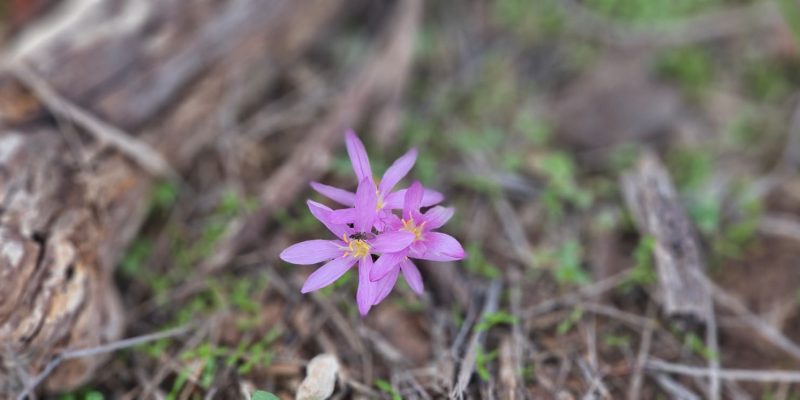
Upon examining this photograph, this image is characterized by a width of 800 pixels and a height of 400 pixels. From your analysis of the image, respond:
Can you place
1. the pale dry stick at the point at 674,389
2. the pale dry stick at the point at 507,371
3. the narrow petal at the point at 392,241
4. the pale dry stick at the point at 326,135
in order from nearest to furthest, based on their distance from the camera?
the narrow petal at the point at 392,241 < the pale dry stick at the point at 507,371 < the pale dry stick at the point at 674,389 < the pale dry stick at the point at 326,135

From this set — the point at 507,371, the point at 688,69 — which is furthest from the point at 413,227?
the point at 688,69

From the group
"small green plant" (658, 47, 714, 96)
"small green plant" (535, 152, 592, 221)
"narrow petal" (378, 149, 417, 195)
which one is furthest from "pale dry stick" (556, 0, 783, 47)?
"narrow petal" (378, 149, 417, 195)

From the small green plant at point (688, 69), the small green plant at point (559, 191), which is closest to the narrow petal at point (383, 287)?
the small green plant at point (559, 191)

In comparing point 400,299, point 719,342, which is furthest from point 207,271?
point 719,342

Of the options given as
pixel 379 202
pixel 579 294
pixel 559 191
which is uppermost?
pixel 379 202

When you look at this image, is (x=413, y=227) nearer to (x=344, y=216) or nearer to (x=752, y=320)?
(x=344, y=216)

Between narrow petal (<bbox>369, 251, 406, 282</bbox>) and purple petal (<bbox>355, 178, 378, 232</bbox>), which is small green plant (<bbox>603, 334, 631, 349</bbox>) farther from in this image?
purple petal (<bbox>355, 178, 378, 232</bbox>)

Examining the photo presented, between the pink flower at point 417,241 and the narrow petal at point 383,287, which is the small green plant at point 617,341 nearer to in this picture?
the pink flower at point 417,241
